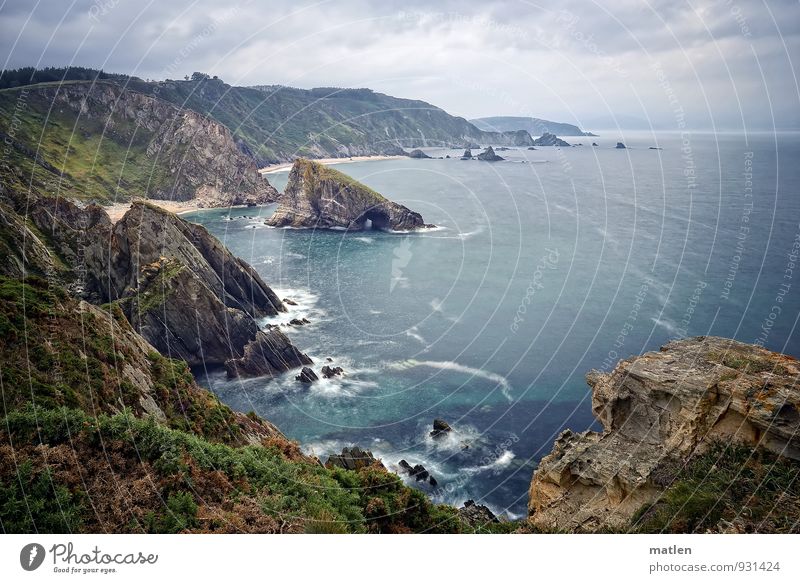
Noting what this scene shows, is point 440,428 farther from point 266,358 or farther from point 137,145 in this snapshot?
point 137,145

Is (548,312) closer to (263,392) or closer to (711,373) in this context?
(263,392)

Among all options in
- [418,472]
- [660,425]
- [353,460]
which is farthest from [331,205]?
[660,425]

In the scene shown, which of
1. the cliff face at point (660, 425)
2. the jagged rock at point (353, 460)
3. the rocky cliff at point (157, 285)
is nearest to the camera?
the cliff face at point (660, 425)

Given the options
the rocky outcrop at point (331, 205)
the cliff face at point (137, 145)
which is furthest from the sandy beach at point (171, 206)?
the rocky outcrop at point (331, 205)

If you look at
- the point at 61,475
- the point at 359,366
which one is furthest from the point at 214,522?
the point at 359,366

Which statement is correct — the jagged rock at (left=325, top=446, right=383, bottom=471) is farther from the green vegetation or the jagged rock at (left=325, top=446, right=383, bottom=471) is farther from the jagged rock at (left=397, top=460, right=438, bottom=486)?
the green vegetation

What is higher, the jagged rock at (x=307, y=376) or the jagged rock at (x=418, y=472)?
the jagged rock at (x=307, y=376)

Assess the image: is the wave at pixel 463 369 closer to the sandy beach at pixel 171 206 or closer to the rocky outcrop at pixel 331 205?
the rocky outcrop at pixel 331 205
